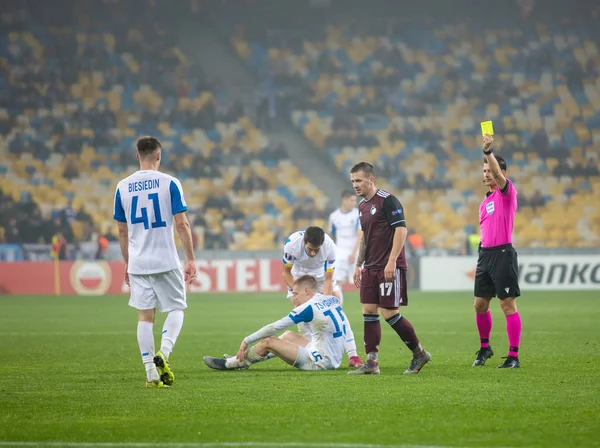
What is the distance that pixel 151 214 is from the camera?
28.2 ft

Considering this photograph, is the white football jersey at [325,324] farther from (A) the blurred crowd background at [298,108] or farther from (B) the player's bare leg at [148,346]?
(A) the blurred crowd background at [298,108]

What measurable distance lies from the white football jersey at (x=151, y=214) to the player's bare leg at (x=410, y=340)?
85.5 inches

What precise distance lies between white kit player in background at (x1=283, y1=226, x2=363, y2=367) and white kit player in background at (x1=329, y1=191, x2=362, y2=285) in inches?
267

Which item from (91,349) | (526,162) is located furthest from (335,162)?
(91,349)

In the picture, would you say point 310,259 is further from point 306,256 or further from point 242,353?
point 242,353

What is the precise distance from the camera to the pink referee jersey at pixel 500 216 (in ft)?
33.1

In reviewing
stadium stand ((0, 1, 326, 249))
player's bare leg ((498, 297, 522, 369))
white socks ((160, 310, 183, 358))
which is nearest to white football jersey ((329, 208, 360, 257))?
player's bare leg ((498, 297, 522, 369))

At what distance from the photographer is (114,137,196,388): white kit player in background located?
854 centimetres

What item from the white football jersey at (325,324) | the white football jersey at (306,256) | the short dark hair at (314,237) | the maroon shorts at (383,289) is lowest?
the white football jersey at (325,324)

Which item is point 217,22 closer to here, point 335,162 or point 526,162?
point 335,162

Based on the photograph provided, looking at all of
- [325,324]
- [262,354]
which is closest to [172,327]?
[262,354]

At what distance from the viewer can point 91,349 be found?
1251 centimetres

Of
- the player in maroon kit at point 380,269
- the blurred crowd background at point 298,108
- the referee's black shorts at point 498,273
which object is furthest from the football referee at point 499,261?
the blurred crowd background at point 298,108

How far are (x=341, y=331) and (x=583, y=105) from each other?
29.0 meters
